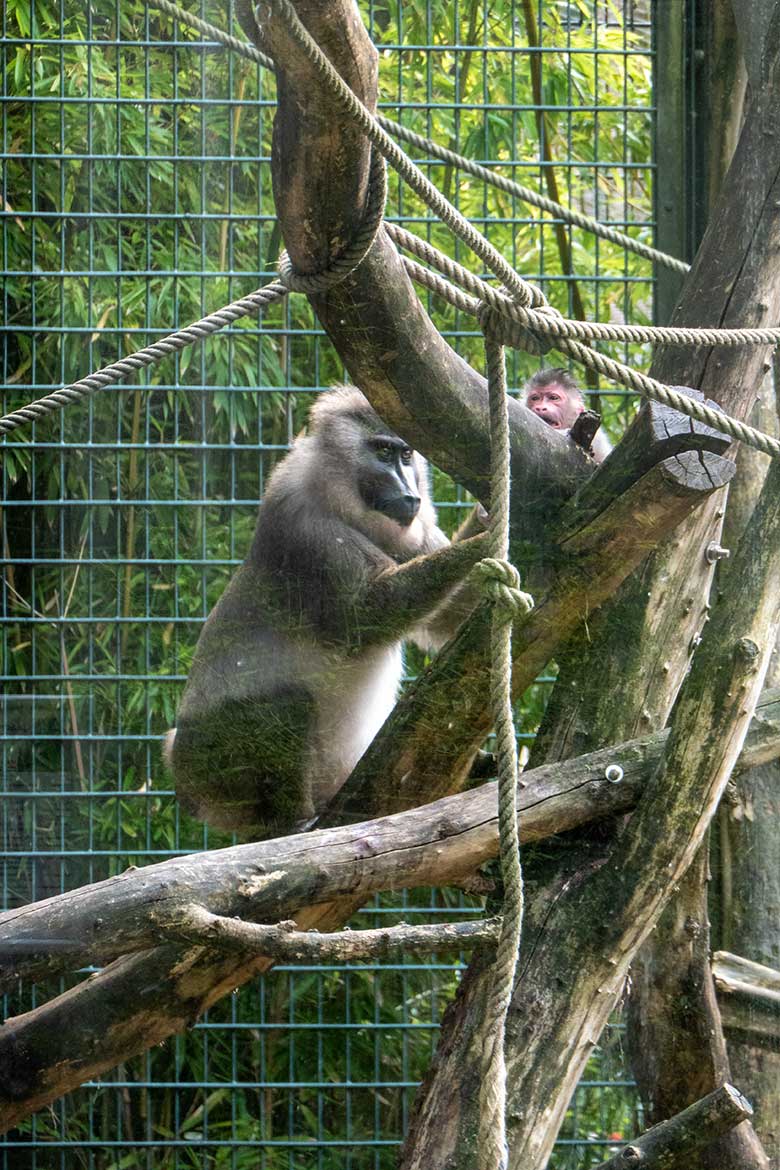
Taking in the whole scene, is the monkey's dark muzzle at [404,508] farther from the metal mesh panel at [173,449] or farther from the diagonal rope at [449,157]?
the diagonal rope at [449,157]

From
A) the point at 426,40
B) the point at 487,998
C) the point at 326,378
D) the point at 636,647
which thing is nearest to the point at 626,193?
the point at 426,40

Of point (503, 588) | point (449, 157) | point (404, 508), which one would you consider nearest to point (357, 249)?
point (503, 588)

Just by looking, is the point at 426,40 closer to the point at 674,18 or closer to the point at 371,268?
the point at 674,18

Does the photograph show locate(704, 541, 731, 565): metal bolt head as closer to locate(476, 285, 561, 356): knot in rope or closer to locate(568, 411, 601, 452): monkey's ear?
locate(568, 411, 601, 452): monkey's ear

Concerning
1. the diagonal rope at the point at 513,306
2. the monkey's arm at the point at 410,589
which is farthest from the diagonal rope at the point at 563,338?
the monkey's arm at the point at 410,589

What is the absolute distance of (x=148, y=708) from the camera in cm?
291

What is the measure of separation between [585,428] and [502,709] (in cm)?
87

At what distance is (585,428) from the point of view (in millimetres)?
2701

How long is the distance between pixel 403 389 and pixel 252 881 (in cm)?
100

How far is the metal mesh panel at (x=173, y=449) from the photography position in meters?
2.85

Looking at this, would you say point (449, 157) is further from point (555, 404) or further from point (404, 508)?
point (555, 404)


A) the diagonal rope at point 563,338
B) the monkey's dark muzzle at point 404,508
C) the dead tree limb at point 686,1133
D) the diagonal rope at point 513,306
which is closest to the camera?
the diagonal rope at point 513,306

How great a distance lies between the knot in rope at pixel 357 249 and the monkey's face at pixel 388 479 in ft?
3.64

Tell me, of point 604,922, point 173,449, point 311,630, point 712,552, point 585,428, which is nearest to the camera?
point 604,922
